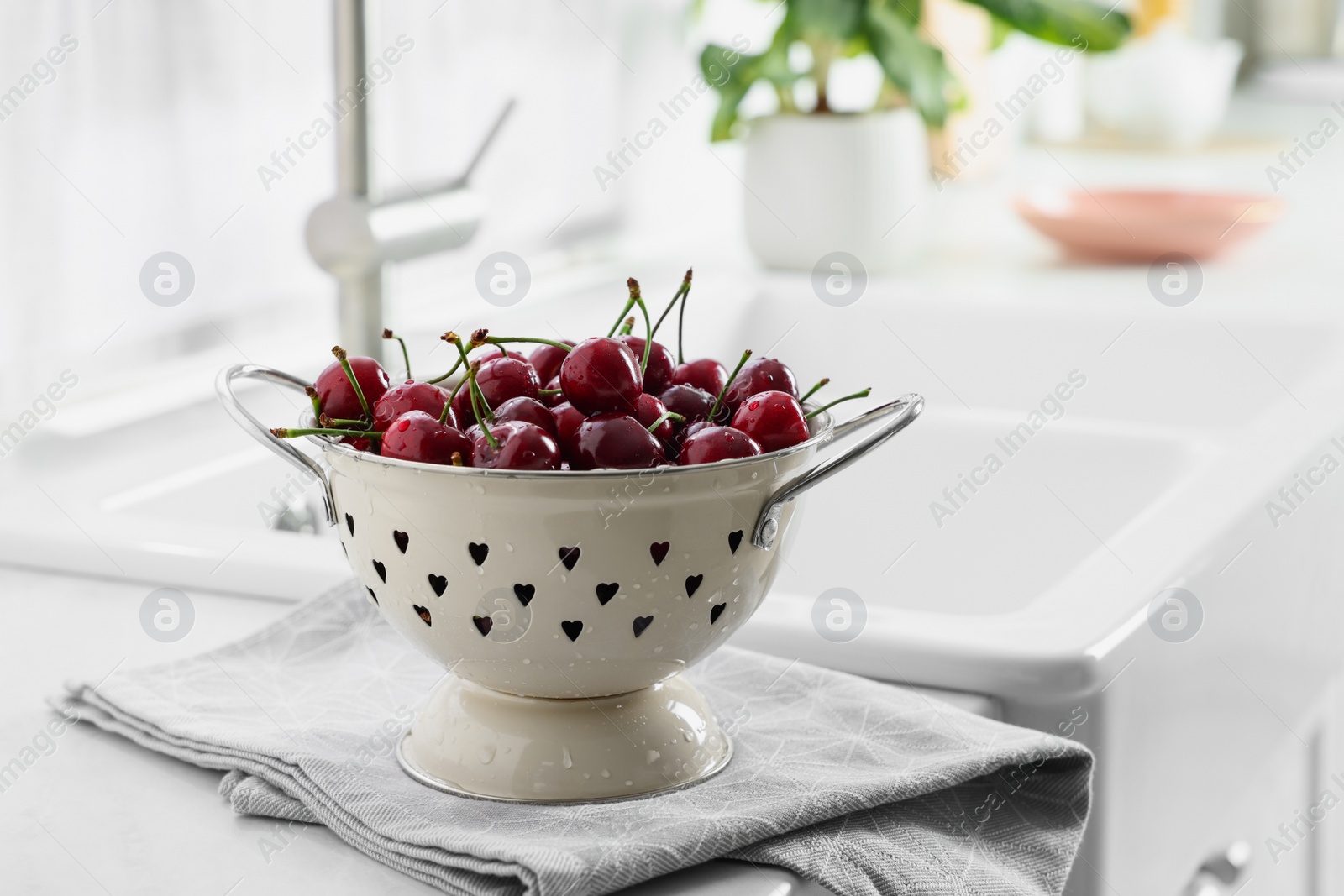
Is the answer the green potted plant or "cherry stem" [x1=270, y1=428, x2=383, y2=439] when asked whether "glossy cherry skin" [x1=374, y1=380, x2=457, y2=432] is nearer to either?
"cherry stem" [x1=270, y1=428, x2=383, y2=439]


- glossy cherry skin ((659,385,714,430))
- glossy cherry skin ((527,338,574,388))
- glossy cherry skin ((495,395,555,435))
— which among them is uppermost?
glossy cherry skin ((659,385,714,430))

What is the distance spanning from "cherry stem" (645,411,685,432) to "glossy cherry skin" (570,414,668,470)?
0.03 ft

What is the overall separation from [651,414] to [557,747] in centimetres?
13

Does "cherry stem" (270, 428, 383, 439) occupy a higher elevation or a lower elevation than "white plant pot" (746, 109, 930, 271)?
lower

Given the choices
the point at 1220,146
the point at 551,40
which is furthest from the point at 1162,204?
the point at 1220,146

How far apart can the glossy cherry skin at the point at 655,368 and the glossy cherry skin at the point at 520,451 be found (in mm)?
76

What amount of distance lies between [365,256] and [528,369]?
1.31 feet

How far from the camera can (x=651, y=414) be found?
517 millimetres

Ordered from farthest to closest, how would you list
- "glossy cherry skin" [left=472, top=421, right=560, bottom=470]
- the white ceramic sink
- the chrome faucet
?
the chrome faucet, the white ceramic sink, "glossy cherry skin" [left=472, top=421, right=560, bottom=470]

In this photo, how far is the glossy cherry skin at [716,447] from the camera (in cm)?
50

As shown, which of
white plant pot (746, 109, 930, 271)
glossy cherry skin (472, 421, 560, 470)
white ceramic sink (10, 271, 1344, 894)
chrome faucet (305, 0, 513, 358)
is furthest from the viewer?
white plant pot (746, 109, 930, 271)

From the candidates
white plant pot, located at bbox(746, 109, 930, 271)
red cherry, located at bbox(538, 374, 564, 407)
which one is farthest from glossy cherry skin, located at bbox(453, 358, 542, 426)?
white plant pot, located at bbox(746, 109, 930, 271)

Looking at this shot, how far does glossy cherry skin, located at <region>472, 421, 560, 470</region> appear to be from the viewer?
484 mm

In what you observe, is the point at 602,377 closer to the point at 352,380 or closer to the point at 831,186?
the point at 352,380
